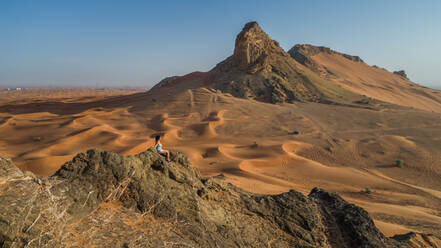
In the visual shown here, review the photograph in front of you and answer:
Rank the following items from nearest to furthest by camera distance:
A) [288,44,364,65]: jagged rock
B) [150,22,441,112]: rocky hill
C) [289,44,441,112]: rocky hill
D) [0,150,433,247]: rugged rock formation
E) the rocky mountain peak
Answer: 1. [0,150,433,247]: rugged rock formation
2. [150,22,441,112]: rocky hill
3. the rocky mountain peak
4. [289,44,441,112]: rocky hill
5. [288,44,364,65]: jagged rock

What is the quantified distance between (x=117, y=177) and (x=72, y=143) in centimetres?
1249

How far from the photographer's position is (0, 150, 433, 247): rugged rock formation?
2.67 metres

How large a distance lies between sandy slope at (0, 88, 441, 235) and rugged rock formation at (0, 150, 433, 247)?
281 centimetres

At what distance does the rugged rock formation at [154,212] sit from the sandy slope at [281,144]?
2808 mm

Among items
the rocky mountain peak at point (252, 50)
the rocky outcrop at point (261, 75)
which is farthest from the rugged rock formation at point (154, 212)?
the rocky mountain peak at point (252, 50)

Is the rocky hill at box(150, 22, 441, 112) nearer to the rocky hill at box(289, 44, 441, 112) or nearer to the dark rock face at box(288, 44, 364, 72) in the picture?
the rocky hill at box(289, 44, 441, 112)

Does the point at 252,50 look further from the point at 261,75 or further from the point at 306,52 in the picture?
the point at 306,52

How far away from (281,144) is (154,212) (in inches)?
488

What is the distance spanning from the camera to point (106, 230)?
297 cm

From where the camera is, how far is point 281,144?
49.3ft

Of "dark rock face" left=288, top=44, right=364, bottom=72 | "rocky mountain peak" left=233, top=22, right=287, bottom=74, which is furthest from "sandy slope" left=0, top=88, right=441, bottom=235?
"dark rock face" left=288, top=44, right=364, bottom=72

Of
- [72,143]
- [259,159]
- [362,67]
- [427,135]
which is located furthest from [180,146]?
[362,67]

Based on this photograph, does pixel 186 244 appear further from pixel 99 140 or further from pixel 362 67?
pixel 362 67

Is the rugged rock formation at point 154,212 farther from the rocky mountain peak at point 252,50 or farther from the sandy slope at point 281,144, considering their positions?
the rocky mountain peak at point 252,50
